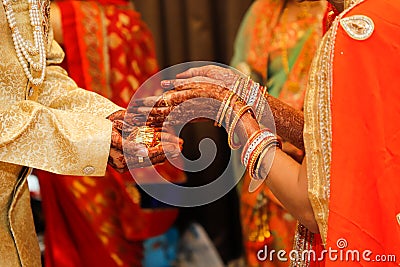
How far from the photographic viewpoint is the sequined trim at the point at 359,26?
1127 millimetres

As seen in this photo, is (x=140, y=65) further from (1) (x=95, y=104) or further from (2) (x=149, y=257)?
(1) (x=95, y=104)

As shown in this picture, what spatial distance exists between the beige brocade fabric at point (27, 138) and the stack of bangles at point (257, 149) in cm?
24

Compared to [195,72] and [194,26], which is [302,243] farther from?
[194,26]

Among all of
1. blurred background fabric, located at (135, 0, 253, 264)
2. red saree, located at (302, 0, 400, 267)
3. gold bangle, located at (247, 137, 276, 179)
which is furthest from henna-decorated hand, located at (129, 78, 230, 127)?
blurred background fabric, located at (135, 0, 253, 264)

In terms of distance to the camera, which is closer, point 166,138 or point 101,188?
point 166,138

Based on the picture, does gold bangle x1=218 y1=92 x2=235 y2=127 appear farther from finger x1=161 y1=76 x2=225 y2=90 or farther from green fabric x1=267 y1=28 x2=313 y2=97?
green fabric x1=267 y1=28 x2=313 y2=97

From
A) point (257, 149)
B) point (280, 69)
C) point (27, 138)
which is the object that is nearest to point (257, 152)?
point (257, 149)

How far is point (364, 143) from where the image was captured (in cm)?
113

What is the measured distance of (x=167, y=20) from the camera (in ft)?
9.29

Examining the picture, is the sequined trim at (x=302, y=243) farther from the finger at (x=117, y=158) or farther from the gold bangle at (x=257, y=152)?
the finger at (x=117, y=158)

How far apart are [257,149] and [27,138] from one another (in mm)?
388

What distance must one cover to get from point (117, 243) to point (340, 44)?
4.12ft

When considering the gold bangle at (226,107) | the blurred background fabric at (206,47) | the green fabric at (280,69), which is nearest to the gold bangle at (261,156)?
the gold bangle at (226,107)

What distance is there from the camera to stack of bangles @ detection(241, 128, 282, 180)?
1.21 m
